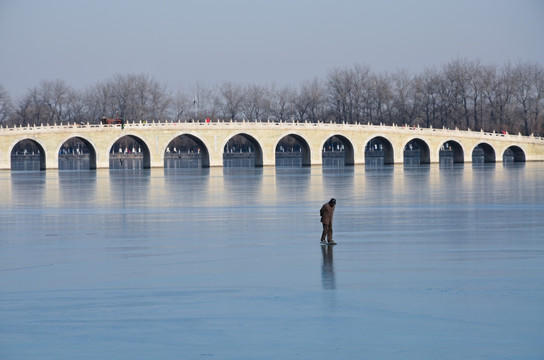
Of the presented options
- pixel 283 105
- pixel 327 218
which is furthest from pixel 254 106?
pixel 327 218

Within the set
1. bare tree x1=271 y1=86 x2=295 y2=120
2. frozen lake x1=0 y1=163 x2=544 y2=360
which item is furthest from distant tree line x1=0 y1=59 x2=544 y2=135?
frozen lake x1=0 y1=163 x2=544 y2=360

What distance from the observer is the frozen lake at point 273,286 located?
9031 mm

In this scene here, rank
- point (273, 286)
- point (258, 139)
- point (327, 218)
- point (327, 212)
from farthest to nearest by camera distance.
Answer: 1. point (258, 139)
2. point (327, 218)
3. point (327, 212)
4. point (273, 286)

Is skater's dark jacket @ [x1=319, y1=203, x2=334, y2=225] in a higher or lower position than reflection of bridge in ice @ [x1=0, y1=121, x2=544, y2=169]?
lower

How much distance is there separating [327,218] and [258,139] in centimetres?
Answer: 5775

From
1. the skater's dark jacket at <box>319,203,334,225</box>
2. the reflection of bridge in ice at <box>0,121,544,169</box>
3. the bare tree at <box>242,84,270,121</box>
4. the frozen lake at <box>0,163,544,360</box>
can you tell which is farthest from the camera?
the bare tree at <box>242,84,270,121</box>

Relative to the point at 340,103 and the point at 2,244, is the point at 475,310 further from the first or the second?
the point at 340,103

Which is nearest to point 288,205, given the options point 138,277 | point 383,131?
point 138,277

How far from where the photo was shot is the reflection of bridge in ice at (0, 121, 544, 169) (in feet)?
222

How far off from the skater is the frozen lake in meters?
0.44

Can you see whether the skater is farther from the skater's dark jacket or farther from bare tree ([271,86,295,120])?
bare tree ([271,86,295,120])

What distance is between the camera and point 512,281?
40.4ft

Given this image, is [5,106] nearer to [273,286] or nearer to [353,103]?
[353,103]

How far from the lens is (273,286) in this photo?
1218 centimetres
